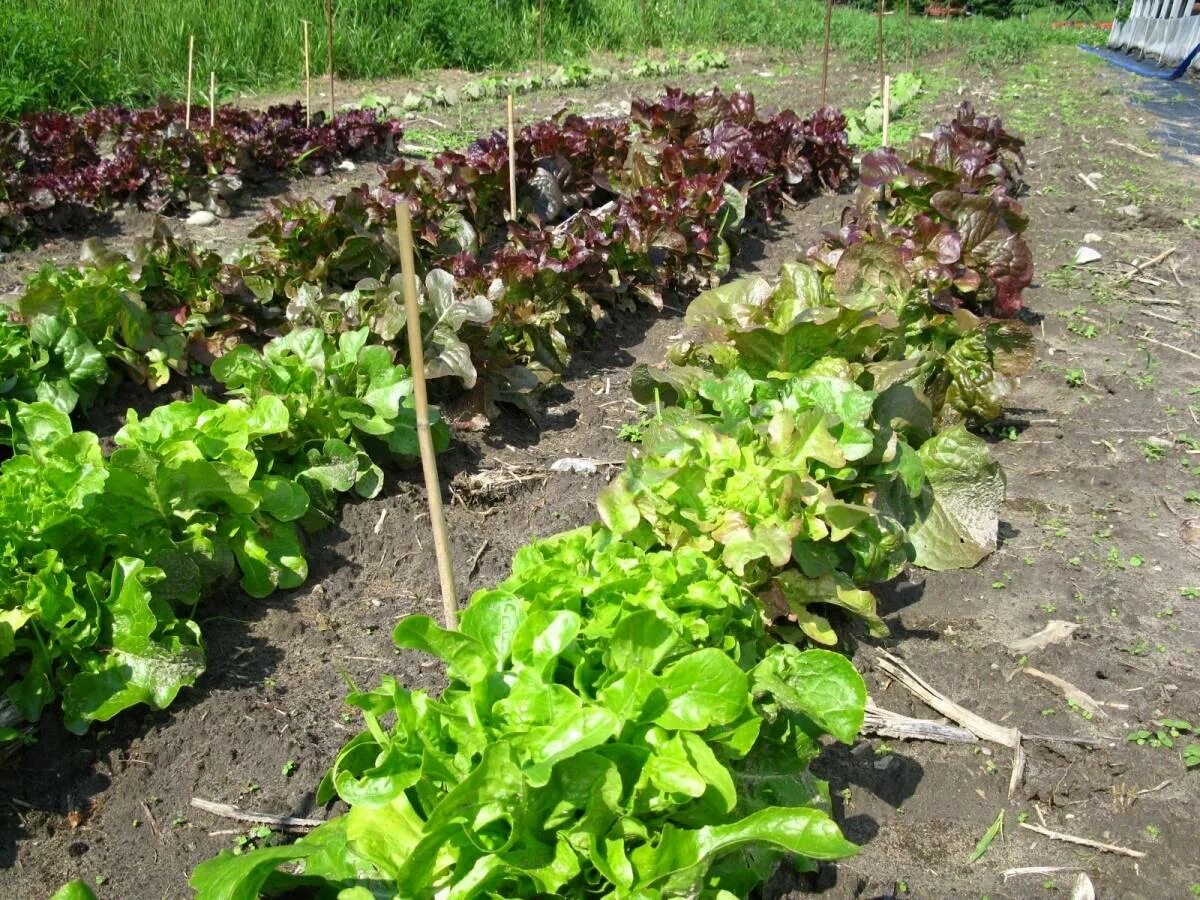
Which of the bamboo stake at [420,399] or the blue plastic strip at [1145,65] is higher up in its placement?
the blue plastic strip at [1145,65]

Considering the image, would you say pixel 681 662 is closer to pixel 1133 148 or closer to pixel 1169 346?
pixel 1169 346

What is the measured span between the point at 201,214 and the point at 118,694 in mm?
4814

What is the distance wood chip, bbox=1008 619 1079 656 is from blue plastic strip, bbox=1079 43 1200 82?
13071mm

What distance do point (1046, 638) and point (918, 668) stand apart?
1.49 feet

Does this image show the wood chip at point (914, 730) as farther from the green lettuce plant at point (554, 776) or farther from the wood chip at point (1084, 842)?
the green lettuce plant at point (554, 776)

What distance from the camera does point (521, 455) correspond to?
427 cm

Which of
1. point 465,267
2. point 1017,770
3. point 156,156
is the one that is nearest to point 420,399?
point 1017,770

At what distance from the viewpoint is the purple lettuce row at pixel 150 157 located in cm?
620

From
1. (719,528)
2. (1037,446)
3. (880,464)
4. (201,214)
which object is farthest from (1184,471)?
(201,214)

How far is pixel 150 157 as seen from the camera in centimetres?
683

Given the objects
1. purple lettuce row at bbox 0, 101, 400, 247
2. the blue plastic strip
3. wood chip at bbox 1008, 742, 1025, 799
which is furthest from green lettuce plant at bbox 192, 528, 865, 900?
the blue plastic strip

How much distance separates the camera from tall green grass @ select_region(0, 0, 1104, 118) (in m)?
9.52

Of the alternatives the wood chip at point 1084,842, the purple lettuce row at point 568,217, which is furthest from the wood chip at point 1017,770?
the purple lettuce row at point 568,217

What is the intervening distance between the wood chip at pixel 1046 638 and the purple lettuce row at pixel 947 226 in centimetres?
170
